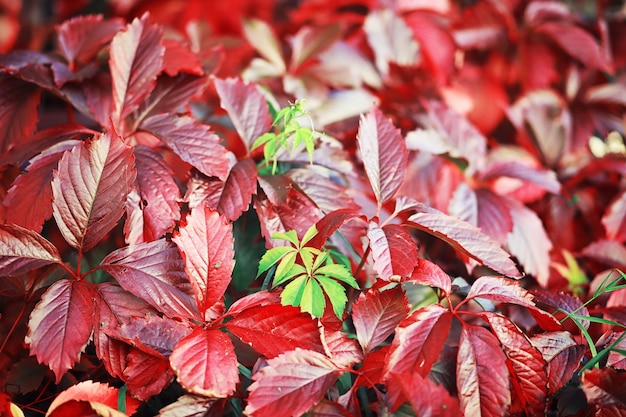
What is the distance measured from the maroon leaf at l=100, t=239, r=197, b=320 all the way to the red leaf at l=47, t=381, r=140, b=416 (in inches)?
4.3

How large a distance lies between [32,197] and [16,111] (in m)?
0.22

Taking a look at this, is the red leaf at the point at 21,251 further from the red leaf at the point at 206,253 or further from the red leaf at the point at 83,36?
the red leaf at the point at 83,36

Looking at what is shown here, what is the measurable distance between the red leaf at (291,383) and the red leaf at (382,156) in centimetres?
24

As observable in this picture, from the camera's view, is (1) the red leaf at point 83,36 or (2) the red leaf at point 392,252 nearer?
(2) the red leaf at point 392,252

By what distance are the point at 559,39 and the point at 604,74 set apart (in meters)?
0.18

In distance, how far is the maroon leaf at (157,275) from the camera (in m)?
0.67

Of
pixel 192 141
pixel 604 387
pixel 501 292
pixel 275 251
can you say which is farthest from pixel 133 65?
pixel 604 387

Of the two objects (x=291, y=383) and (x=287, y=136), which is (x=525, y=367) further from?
(x=287, y=136)

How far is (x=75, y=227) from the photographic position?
69cm

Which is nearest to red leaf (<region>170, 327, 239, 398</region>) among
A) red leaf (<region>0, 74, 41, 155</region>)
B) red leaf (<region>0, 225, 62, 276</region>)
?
red leaf (<region>0, 225, 62, 276</region>)

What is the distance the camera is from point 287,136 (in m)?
0.78

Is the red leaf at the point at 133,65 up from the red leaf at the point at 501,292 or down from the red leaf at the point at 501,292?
up

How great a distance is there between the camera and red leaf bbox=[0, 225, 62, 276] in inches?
25.5

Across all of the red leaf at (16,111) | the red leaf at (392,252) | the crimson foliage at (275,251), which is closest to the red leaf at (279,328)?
the crimson foliage at (275,251)
